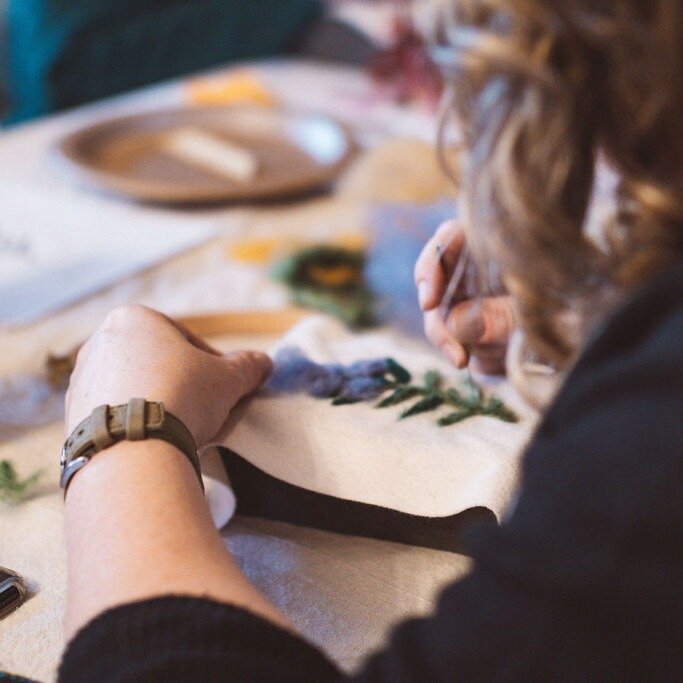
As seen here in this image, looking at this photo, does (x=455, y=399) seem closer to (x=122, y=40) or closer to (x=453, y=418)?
(x=453, y=418)

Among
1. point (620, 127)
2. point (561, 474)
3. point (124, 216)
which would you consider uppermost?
point (620, 127)

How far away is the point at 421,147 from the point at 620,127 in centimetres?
88

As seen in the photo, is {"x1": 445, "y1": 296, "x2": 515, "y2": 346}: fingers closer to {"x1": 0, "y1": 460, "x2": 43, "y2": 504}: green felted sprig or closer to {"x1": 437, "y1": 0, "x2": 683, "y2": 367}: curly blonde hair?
{"x1": 437, "y1": 0, "x2": 683, "y2": 367}: curly blonde hair

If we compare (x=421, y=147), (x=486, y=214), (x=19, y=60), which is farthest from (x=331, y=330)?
(x=19, y=60)

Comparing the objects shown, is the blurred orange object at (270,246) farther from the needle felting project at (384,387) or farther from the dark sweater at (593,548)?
the dark sweater at (593,548)

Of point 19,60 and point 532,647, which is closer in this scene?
point 532,647

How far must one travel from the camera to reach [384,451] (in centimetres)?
57

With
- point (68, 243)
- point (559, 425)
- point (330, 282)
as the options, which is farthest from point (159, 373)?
point (68, 243)

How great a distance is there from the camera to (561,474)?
0.34m

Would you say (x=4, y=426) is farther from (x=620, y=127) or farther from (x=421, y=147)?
(x=421, y=147)

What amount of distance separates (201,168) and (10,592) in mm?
759

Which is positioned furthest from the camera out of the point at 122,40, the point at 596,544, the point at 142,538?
the point at 122,40

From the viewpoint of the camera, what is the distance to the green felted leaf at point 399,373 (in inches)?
25.1

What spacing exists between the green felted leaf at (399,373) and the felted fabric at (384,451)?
3 centimetres
